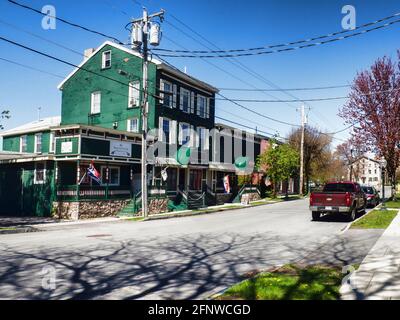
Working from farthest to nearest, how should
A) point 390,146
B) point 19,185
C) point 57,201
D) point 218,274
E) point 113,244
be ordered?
point 390,146 → point 19,185 → point 57,201 → point 113,244 → point 218,274

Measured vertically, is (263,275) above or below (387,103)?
below

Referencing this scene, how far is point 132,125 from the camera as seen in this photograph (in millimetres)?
32250

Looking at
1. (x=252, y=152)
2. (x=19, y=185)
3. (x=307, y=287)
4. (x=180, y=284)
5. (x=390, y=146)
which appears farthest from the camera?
(x=252, y=152)

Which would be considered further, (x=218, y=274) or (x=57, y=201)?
(x=57, y=201)

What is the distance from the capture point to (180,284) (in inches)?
299

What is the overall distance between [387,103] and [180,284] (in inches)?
1214

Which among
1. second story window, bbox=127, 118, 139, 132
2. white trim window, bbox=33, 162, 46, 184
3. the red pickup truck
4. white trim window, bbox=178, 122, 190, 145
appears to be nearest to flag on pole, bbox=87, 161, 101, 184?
white trim window, bbox=33, 162, 46, 184

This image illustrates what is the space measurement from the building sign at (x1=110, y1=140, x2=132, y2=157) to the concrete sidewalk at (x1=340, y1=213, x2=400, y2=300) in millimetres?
18461

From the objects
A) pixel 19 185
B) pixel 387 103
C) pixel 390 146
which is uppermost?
pixel 387 103

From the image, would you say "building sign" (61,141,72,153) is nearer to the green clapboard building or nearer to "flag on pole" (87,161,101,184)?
the green clapboard building

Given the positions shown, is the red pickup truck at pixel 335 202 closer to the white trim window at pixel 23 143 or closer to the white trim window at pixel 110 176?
the white trim window at pixel 110 176

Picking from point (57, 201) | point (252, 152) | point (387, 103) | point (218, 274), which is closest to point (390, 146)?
point (387, 103)

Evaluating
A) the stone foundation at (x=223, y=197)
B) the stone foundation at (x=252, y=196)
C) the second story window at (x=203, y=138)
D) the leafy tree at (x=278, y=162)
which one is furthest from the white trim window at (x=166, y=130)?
the leafy tree at (x=278, y=162)

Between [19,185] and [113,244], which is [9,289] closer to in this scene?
[113,244]
